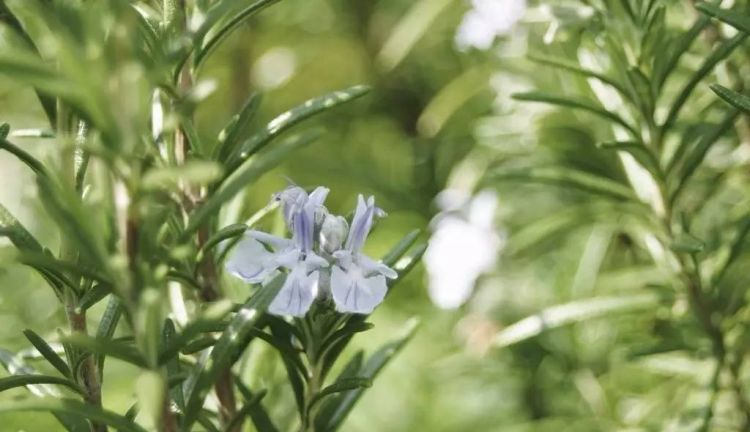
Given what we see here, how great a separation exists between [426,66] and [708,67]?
977 mm

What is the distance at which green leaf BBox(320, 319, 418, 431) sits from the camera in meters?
0.75

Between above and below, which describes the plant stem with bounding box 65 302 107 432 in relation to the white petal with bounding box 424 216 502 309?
below

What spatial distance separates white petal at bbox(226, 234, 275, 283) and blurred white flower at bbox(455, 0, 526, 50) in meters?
0.57

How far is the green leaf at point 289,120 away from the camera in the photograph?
708 mm

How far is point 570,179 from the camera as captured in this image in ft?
3.11

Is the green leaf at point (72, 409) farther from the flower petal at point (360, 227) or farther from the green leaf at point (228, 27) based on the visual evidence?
the green leaf at point (228, 27)

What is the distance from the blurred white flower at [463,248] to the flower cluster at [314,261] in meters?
0.65

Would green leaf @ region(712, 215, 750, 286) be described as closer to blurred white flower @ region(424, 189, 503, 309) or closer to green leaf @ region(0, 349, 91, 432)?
blurred white flower @ region(424, 189, 503, 309)

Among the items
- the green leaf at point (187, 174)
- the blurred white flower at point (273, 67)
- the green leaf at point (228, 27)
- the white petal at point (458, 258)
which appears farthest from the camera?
the blurred white flower at point (273, 67)

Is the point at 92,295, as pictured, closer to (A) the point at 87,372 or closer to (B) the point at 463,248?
(A) the point at 87,372

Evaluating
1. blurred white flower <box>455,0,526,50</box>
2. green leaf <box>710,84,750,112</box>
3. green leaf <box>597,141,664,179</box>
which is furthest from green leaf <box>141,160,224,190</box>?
blurred white flower <box>455,0,526,50</box>

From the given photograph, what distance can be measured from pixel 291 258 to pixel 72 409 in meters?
0.18

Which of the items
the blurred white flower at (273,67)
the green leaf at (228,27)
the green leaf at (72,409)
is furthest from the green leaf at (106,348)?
the blurred white flower at (273,67)

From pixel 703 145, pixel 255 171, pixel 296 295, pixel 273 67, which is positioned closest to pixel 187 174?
pixel 255 171
